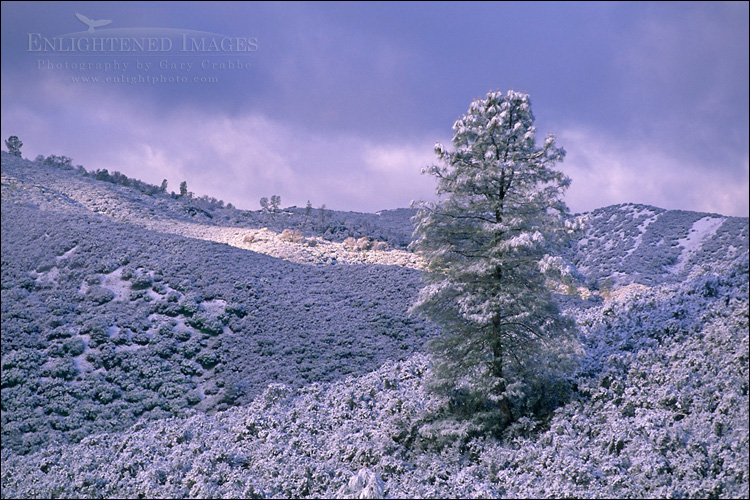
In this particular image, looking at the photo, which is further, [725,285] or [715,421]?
[725,285]

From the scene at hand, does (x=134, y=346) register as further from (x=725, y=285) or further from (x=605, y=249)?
(x=605, y=249)

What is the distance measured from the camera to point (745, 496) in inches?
309

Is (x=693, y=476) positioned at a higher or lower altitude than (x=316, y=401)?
higher

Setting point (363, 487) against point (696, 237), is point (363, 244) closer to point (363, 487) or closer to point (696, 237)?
point (363, 487)

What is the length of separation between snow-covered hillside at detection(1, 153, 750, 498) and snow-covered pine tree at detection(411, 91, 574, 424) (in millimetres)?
1278

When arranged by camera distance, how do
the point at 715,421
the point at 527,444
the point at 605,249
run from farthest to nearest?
the point at 605,249
the point at 527,444
the point at 715,421

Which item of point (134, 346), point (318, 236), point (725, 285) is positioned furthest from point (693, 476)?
point (318, 236)

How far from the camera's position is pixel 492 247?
11.9 m

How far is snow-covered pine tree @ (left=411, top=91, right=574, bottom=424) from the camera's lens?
1145 centimetres

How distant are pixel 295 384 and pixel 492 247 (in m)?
11.2

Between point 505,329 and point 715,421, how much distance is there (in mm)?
4773

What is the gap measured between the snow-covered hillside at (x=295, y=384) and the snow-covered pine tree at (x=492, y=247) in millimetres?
1278

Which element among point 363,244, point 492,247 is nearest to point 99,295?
point 492,247

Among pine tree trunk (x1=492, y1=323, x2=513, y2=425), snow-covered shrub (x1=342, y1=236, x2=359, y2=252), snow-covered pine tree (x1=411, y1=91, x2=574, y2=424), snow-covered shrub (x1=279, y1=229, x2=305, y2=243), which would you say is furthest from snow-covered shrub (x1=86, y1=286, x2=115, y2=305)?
snow-covered shrub (x1=342, y1=236, x2=359, y2=252)
